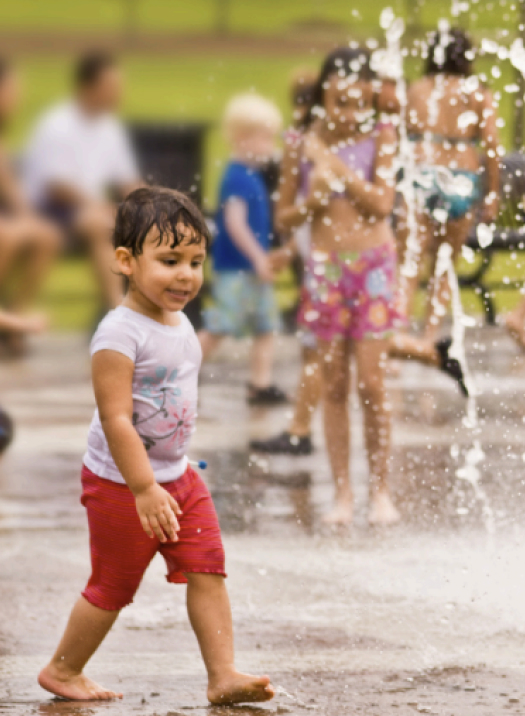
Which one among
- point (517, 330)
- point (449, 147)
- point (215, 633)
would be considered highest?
point (449, 147)

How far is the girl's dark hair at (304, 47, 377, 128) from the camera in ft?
13.5

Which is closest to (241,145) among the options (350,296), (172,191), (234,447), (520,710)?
(234,447)

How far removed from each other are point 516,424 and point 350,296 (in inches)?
87.2

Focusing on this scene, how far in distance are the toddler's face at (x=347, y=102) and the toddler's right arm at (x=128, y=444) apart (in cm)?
179

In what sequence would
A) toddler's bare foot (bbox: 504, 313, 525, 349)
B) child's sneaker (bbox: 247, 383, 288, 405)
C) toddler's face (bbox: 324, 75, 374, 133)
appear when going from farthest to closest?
1. toddler's bare foot (bbox: 504, 313, 525, 349)
2. child's sneaker (bbox: 247, 383, 288, 405)
3. toddler's face (bbox: 324, 75, 374, 133)

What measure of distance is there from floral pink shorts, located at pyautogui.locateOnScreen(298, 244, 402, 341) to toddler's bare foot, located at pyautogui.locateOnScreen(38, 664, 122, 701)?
1756mm

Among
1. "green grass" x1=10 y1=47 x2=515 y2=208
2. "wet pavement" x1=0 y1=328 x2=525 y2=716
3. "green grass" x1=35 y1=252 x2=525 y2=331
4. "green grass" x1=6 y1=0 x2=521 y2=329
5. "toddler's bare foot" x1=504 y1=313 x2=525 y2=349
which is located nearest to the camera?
"wet pavement" x1=0 y1=328 x2=525 y2=716

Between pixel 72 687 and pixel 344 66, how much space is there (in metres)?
2.20

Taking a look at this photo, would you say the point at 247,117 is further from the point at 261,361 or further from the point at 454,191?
the point at 261,361

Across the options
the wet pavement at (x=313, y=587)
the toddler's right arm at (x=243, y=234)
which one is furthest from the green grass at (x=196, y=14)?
the wet pavement at (x=313, y=587)

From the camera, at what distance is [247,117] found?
598 cm

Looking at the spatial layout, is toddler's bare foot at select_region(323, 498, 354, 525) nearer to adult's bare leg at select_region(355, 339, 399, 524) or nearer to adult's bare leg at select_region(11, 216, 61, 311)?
adult's bare leg at select_region(355, 339, 399, 524)

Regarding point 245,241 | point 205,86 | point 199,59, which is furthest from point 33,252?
point 199,59

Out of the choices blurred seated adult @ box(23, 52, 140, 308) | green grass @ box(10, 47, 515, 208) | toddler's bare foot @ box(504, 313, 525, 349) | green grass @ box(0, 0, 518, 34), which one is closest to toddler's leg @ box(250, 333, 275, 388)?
toddler's bare foot @ box(504, 313, 525, 349)
